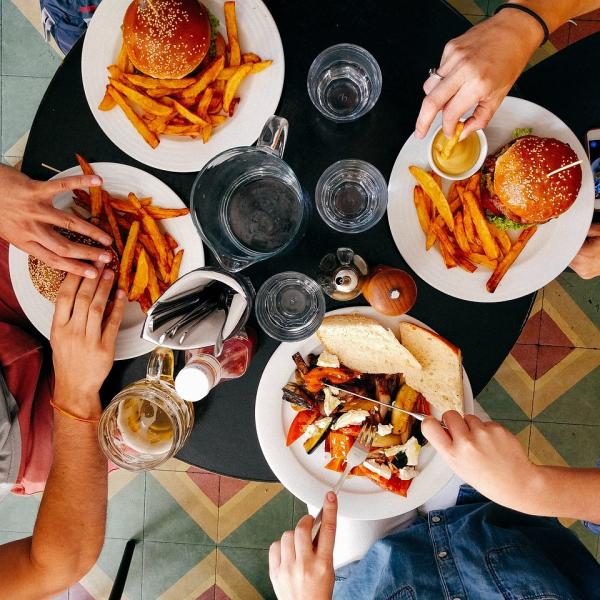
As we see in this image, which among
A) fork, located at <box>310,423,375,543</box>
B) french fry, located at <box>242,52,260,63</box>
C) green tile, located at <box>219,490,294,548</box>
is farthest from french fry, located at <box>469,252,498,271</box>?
green tile, located at <box>219,490,294,548</box>

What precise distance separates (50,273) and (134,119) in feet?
1.59

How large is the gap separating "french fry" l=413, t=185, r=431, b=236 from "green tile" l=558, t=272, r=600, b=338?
52.2 inches

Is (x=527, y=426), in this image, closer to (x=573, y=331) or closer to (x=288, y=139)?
(x=573, y=331)

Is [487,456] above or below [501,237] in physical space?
below

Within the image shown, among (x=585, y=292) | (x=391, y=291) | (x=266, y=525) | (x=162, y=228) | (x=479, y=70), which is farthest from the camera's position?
(x=266, y=525)

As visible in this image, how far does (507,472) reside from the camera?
1.42 metres

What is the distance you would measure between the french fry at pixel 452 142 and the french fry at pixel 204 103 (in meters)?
0.63

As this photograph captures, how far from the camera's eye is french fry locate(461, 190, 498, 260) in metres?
1.48

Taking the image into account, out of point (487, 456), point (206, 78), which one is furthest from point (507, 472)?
point (206, 78)

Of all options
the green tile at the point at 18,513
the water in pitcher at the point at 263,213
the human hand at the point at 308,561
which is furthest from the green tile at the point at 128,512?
the water in pitcher at the point at 263,213

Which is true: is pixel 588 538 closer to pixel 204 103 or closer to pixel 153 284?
pixel 153 284

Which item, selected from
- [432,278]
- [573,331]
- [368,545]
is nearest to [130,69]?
[432,278]

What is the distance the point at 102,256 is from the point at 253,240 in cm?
40

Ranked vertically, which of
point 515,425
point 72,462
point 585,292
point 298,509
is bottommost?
point 298,509
